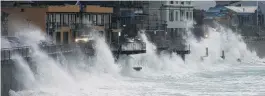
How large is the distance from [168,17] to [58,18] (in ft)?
85.2

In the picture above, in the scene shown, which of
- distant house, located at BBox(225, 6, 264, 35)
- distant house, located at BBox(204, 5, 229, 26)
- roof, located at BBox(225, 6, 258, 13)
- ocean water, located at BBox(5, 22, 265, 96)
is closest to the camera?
ocean water, located at BBox(5, 22, 265, 96)

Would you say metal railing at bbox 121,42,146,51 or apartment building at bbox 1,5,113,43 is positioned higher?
apartment building at bbox 1,5,113,43

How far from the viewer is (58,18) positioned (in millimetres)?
53531

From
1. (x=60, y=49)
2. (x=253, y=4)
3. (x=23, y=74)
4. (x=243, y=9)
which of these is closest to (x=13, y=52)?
(x=23, y=74)

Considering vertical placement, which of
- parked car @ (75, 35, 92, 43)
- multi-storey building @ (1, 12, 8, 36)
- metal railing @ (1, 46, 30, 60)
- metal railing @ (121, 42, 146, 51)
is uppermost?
multi-storey building @ (1, 12, 8, 36)

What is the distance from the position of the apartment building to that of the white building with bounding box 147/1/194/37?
1798 centimetres

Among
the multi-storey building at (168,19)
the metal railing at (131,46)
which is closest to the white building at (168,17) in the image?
the multi-storey building at (168,19)

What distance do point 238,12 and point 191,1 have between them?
22184mm

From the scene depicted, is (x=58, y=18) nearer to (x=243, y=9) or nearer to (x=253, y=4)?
(x=243, y=9)

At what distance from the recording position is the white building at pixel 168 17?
75.7 m

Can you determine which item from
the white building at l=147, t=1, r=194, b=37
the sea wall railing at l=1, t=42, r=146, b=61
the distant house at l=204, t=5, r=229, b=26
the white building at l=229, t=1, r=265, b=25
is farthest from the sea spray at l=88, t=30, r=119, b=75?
the white building at l=229, t=1, r=265, b=25

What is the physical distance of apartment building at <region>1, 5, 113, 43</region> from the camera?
51.5m

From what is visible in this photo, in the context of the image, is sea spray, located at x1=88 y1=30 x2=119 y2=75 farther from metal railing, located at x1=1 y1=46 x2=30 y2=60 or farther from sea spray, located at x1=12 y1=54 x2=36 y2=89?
sea spray, located at x1=12 y1=54 x2=36 y2=89

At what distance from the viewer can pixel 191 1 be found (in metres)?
84.1
